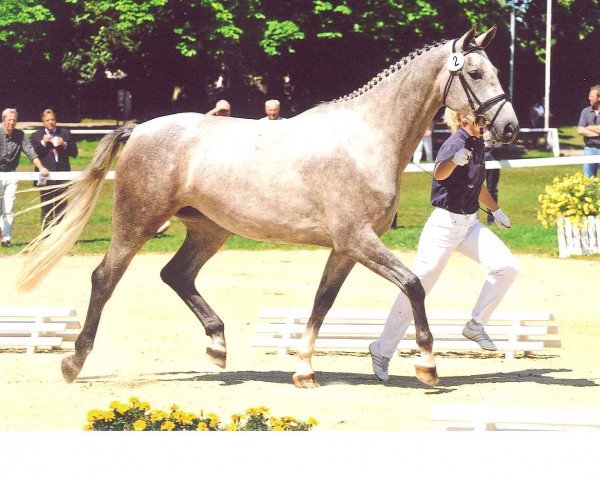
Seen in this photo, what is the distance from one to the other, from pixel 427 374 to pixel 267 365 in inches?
69.5

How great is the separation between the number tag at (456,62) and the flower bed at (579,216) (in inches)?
292

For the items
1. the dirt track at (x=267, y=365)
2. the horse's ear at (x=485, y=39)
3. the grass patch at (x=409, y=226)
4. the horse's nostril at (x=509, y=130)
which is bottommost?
the grass patch at (x=409, y=226)

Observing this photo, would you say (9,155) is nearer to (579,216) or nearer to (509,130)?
(579,216)

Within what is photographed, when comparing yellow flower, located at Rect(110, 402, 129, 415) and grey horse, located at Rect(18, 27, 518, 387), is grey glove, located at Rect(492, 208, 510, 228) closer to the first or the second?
grey horse, located at Rect(18, 27, 518, 387)

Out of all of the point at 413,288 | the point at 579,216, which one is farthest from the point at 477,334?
the point at 579,216

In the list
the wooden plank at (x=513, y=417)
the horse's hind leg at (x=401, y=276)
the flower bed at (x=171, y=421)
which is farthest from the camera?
the horse's hind leg at (x=401, y=276)

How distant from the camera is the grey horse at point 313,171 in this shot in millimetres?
7523

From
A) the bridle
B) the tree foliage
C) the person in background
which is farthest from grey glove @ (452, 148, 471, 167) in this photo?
the tree foliage

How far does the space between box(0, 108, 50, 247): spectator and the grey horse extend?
760 centimetres

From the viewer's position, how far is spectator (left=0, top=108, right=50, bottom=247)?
15.6 meters

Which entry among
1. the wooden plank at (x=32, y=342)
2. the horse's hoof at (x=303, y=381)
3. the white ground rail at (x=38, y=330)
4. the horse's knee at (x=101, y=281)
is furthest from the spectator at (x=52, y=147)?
the horse's hoof at (x=303, y=381)

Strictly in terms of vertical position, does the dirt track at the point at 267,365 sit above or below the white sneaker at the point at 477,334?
below

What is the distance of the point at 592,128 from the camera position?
17.0 m

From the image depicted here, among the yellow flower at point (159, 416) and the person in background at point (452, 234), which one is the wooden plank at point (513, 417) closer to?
the yellow flower at point (159, 416)
